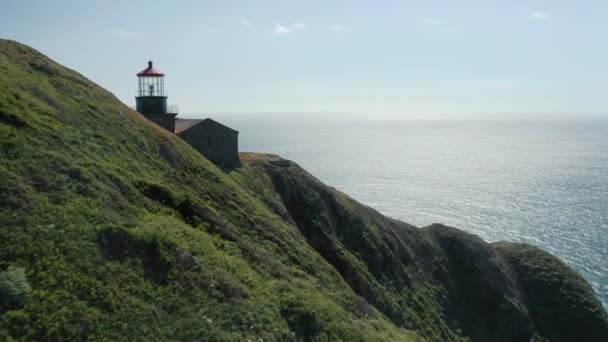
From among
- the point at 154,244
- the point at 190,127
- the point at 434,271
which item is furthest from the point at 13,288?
the point at 434,271

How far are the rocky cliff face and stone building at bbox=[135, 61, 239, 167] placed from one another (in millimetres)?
2449

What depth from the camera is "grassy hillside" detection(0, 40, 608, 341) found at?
50.1 ft

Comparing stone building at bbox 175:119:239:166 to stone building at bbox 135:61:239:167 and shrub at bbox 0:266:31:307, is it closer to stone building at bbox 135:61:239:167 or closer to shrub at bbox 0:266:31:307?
stone building at bbox 135:61:239:167

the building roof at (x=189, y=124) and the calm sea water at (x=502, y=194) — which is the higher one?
the building roof at (x=189, y=124)

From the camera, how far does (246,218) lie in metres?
29.0

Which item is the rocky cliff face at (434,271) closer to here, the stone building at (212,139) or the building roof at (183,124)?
the stone building at (212,139)

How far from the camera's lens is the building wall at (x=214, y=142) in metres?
44.9

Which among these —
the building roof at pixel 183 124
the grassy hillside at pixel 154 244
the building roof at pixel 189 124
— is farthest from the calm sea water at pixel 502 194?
the building roof at pixel 183 124

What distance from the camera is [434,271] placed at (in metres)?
51.7

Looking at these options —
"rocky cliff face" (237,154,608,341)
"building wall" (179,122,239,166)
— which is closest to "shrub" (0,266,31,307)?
"rocky cliff face" (237,154,608,341)

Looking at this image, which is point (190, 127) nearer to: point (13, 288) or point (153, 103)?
point (153, 103)

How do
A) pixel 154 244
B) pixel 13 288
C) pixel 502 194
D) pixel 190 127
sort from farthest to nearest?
1. pixel 502 194
2. pixel 190 127
3. pixel 154 244
4. pixel 13 288

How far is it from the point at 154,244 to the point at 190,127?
1084 inches

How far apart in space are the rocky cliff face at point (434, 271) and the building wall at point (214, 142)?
6.20 ft
